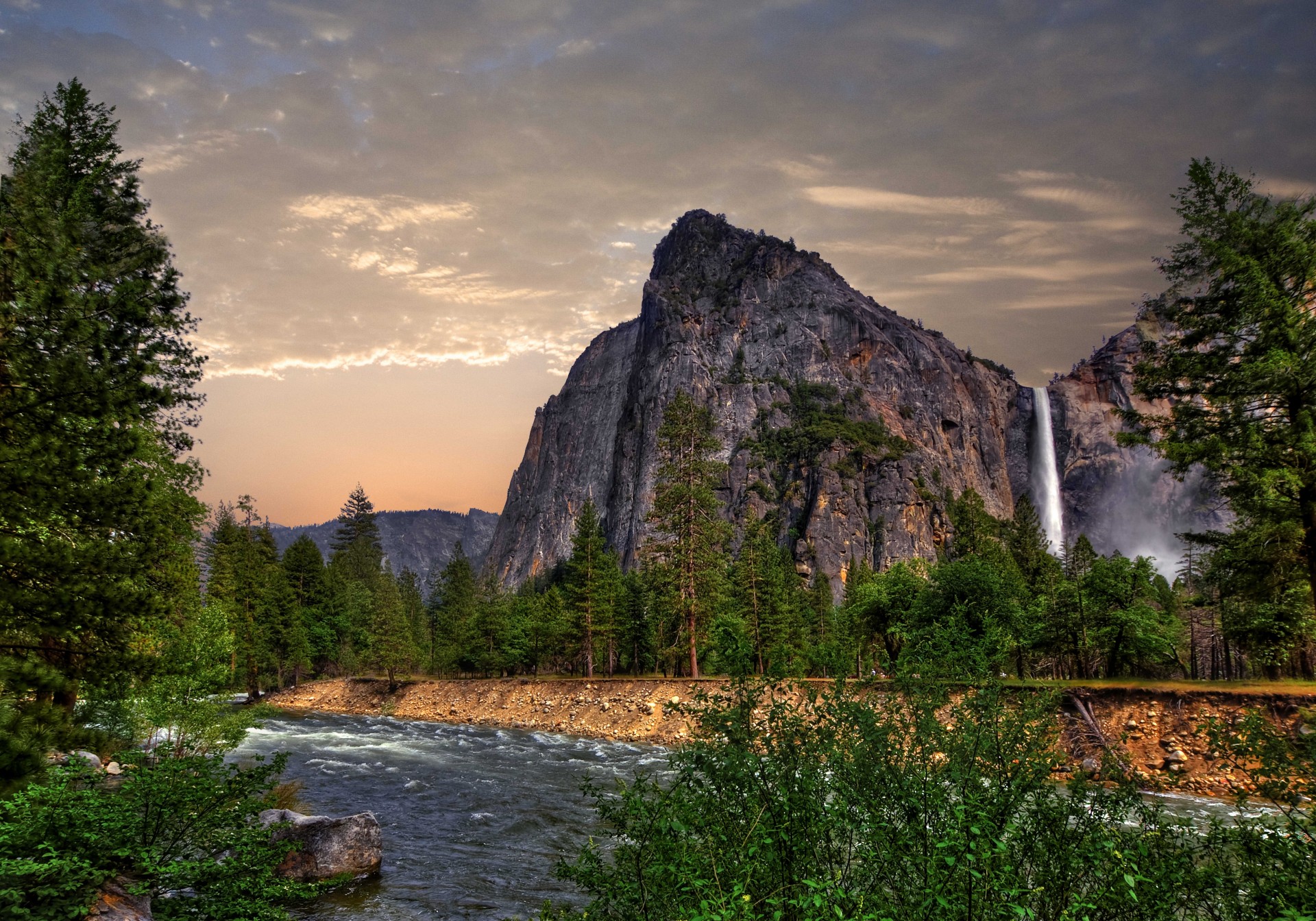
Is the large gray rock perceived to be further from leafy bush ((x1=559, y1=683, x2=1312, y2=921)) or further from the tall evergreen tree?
the tall evergreen tree

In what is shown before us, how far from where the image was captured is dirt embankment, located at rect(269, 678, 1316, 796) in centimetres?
2466

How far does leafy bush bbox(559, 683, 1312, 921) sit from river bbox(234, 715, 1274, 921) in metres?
1.58

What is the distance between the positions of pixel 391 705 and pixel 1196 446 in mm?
59693

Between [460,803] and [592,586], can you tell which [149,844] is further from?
[592,586]

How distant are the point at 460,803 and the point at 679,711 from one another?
19588 millimetres

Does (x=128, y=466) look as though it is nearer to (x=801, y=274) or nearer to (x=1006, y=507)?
(x=801, y=274)

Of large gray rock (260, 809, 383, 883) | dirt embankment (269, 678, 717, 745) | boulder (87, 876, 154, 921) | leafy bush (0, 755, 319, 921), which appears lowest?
dirt embankment (269, 678, 717, 745)

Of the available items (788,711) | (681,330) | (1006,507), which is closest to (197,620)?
(788,711)

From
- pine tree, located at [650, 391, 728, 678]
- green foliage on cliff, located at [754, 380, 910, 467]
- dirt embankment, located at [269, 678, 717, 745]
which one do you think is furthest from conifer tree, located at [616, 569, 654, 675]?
green foliage on cliff, located at [754, 380, 910, 467]

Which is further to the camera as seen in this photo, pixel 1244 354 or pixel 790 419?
pixel 790 419

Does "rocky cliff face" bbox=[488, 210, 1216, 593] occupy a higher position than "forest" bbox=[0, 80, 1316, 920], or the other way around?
"rocky cliff face" bbox=[488, 210, 1216, 593]

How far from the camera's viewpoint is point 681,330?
613 ft

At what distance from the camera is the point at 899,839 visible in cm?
609

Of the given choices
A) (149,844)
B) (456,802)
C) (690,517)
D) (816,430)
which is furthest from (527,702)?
(816,430)
